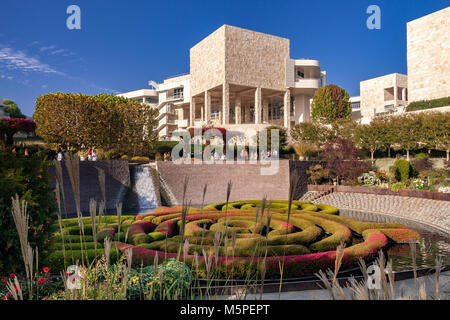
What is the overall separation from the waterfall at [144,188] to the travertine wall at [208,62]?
20937mm

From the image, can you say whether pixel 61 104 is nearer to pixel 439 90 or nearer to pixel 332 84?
pixel 332 84

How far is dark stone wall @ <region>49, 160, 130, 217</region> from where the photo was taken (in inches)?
672

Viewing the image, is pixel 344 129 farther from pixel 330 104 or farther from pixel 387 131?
pixel 330 104

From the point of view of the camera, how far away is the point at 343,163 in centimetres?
2048

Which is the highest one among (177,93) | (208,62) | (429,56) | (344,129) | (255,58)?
(208,62)

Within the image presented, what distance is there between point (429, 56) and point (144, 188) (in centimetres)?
3882

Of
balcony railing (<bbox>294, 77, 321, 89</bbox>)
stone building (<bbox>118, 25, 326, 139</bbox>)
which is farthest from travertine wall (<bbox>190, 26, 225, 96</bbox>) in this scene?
balcony railing (<bbox>294, 77, 321, 89</bbox>)

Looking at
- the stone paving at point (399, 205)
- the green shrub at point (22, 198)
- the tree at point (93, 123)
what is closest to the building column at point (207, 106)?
the tree at point (93, 123)

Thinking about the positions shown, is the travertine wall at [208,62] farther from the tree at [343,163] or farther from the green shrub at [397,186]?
the green shrub at [397,186]

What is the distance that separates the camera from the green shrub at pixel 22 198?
3697mm

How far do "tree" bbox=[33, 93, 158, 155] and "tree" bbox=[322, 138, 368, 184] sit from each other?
13.9 m

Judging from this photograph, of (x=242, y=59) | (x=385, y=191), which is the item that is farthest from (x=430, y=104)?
(x=385, y=191)
